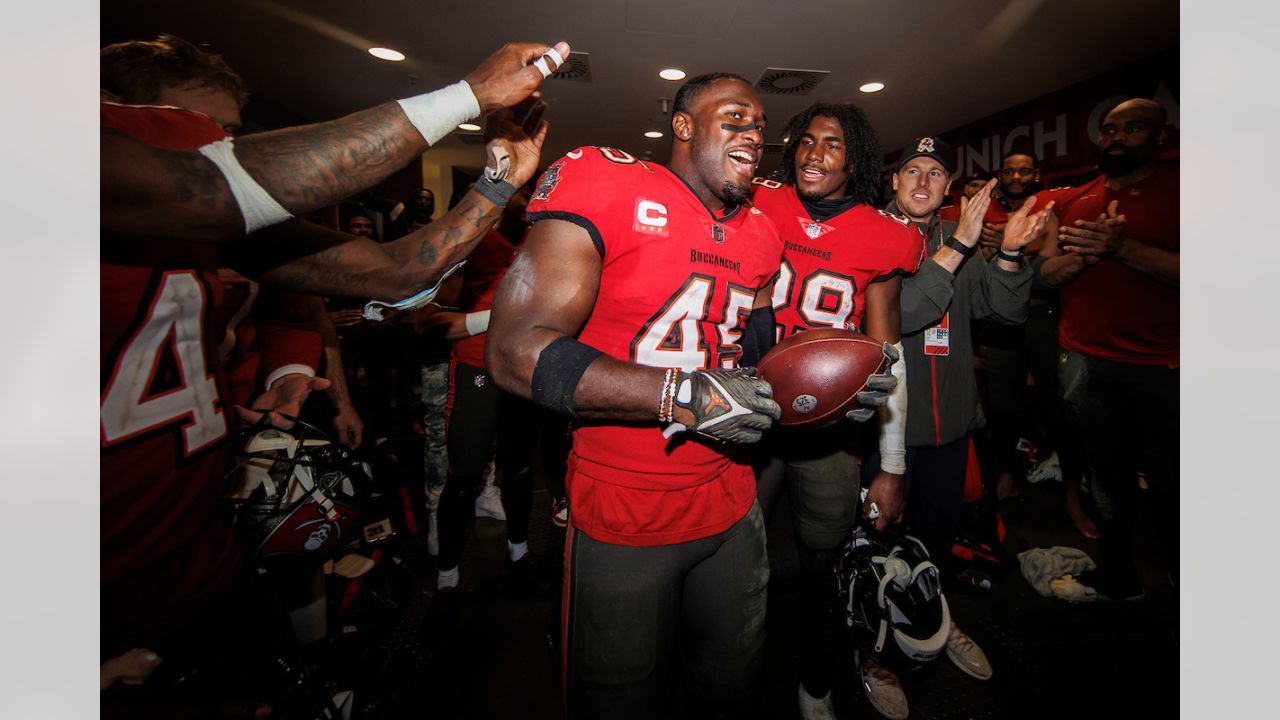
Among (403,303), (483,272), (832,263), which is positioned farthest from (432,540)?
(832,263)

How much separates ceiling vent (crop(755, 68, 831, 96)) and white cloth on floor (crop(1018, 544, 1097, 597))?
487 cm

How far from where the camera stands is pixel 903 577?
2125 millimetres

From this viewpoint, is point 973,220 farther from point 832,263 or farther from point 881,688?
point 881,688

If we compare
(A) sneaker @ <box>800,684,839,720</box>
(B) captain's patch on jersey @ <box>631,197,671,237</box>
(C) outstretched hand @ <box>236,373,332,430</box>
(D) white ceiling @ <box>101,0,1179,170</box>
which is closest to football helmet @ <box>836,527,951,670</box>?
(A) sneaker @ <box>800,684,839,720</box>

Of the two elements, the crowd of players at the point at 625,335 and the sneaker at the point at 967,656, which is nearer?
the crowd of players at the point at 625,335

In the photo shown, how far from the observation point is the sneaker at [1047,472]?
4.45 m

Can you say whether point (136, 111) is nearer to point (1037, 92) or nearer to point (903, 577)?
point (903, 577)

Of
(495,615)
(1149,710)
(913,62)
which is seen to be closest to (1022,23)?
(913,62)

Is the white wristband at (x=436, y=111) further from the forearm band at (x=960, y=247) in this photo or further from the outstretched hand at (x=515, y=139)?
the forearm band at (x=960, y=247)

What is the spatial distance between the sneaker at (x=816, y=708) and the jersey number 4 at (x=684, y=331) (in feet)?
5.27

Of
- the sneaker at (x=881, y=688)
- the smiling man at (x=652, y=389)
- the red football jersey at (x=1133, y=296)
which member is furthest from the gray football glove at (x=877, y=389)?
the red football jersey at (x=1133, y=296)

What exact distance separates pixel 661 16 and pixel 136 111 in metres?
4.16

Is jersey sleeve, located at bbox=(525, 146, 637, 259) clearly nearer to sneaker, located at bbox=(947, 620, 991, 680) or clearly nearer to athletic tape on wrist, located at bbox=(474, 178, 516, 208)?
athletic tape on wrist, located at bbox=(474, 178, 516, 208)

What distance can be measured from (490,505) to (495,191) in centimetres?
313
